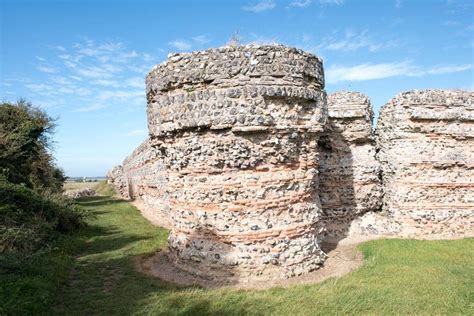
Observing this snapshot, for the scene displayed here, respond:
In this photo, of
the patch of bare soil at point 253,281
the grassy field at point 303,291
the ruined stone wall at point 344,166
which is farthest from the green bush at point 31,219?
the ruined stone wall at point 344,166

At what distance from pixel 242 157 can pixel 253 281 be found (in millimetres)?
2433

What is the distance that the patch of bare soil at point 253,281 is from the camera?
7.34 meters

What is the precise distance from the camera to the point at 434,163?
11234 mm

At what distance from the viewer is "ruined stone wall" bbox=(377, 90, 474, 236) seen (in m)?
11.2

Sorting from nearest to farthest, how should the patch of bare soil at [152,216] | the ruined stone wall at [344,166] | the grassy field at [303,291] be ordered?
the grassy field at [303,291] → the ruined stone wall at [344,166] → the patch of bare soil at [152,216]

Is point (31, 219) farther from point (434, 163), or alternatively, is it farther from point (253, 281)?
point (434, 163)

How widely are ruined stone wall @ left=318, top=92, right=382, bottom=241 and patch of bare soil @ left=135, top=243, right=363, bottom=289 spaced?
5.66 ft

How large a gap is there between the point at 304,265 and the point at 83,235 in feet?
27.4

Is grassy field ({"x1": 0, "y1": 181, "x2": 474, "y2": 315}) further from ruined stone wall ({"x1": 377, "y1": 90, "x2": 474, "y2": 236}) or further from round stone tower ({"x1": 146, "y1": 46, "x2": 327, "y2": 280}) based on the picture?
ruined stone wall ({"x1": 377, "y1": 90, "x2": 474, "y2": 236})

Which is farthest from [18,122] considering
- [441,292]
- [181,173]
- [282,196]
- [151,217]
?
[441,292]

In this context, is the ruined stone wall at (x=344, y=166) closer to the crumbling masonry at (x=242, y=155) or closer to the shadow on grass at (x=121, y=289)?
the crumbling masonry at (x=242, y=155)

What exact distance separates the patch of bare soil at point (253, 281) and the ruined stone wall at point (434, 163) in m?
2.70

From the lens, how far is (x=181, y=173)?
8.12 meters

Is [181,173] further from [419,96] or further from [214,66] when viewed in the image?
[419,96]
